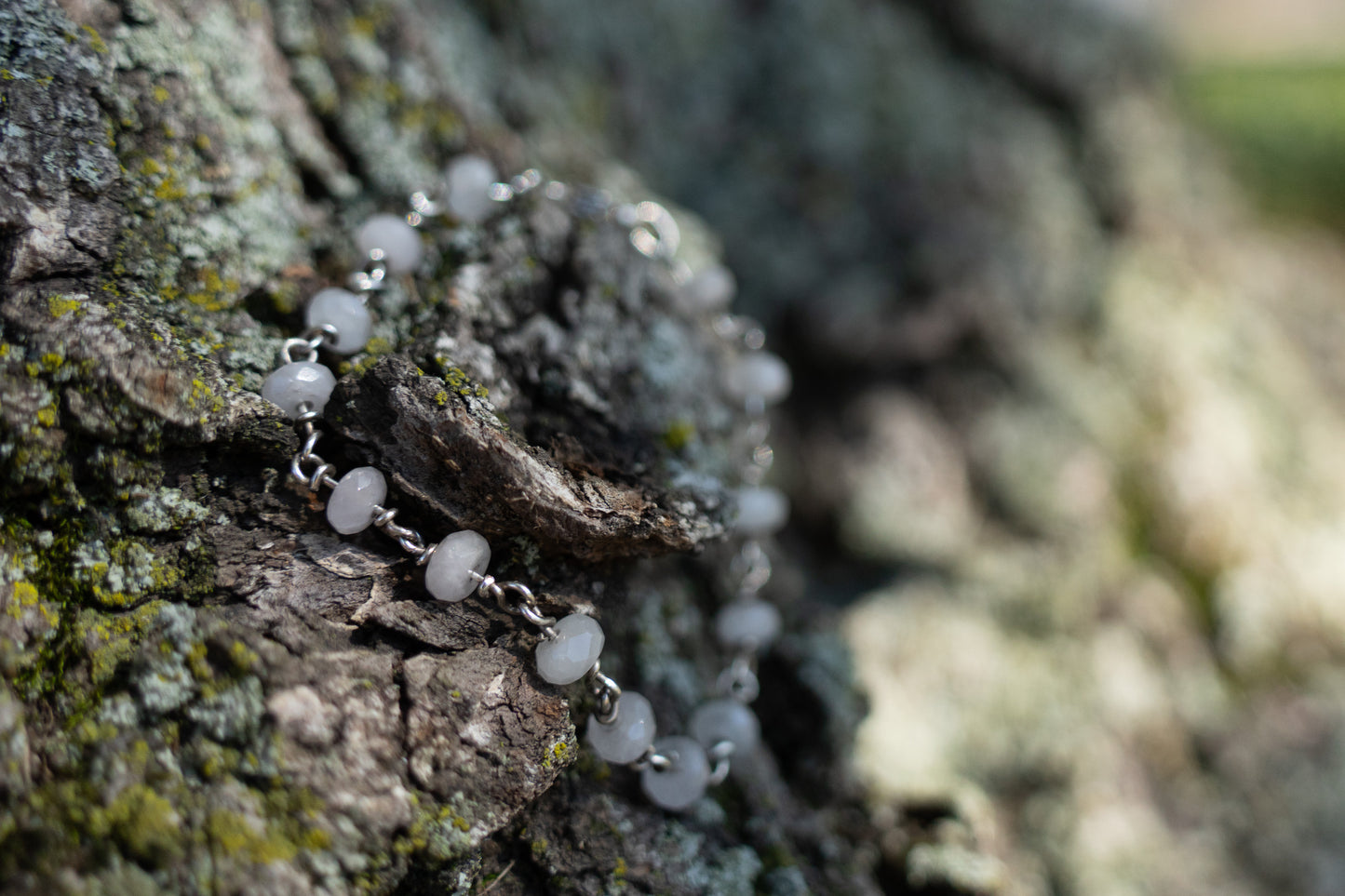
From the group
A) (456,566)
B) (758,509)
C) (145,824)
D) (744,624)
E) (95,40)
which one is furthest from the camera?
(758,509)

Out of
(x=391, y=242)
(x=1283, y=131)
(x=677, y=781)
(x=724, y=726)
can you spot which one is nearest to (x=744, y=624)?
(x=724, y=726)

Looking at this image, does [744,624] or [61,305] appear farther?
[744,624]

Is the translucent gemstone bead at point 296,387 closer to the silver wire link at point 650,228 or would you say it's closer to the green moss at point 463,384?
the green moss at point 463,384

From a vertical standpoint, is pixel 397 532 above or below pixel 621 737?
above

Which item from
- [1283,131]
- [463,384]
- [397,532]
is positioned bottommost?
[397,532]

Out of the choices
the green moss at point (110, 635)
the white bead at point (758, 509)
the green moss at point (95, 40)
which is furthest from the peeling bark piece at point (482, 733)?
the green moss at point (95, 40)

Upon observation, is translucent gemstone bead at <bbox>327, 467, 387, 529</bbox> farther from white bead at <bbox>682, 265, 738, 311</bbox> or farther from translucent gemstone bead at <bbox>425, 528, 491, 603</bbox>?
white bead at <bbox>682, 265, 738, 311</bbox>

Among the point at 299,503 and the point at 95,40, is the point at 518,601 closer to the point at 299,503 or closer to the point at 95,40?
the point at 299,503
